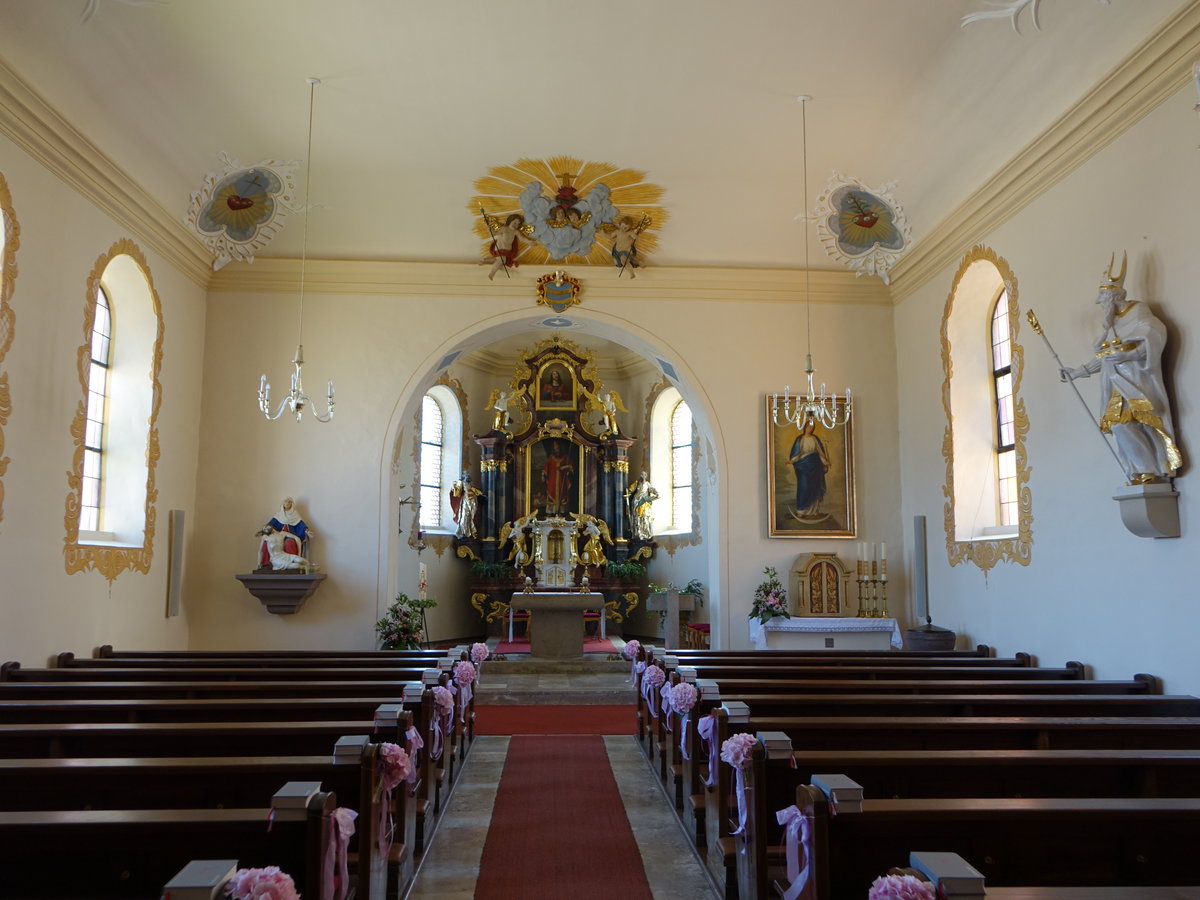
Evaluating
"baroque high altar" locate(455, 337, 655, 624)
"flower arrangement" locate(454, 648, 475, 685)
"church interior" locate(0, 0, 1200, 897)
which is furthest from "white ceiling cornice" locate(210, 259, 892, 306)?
"flower arrangement" locate(454, 648, 475, 685)

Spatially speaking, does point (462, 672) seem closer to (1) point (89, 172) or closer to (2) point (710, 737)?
(2) point (710, 737)

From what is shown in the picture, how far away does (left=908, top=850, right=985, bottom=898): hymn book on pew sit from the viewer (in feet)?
6.89

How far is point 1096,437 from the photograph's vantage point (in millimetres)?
7020

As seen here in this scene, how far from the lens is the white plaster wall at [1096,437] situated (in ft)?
Result: 20.0

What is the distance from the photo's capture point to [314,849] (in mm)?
2646

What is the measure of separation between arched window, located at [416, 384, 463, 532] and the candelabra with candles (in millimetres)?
7852

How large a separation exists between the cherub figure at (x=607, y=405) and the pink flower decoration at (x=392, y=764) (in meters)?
13.2

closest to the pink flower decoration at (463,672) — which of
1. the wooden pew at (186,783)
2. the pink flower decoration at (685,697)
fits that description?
the pink flower decoration at (685,697)

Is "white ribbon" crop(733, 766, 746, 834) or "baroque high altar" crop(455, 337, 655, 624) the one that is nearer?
"white ribbon" crop(733, 766, 746, 834)

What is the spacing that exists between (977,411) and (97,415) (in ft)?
29.2

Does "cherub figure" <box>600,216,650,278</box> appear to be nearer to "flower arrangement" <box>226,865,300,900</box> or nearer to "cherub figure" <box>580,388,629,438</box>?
"cherub figure" <box>580,388,629,438</box>

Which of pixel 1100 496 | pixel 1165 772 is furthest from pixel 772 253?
pixel 1165 772

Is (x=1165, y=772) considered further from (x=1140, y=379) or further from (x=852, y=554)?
(x=852, y=554)

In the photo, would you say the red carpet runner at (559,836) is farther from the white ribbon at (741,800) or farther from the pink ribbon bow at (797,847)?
the pink ribbon bow at (797,847)
